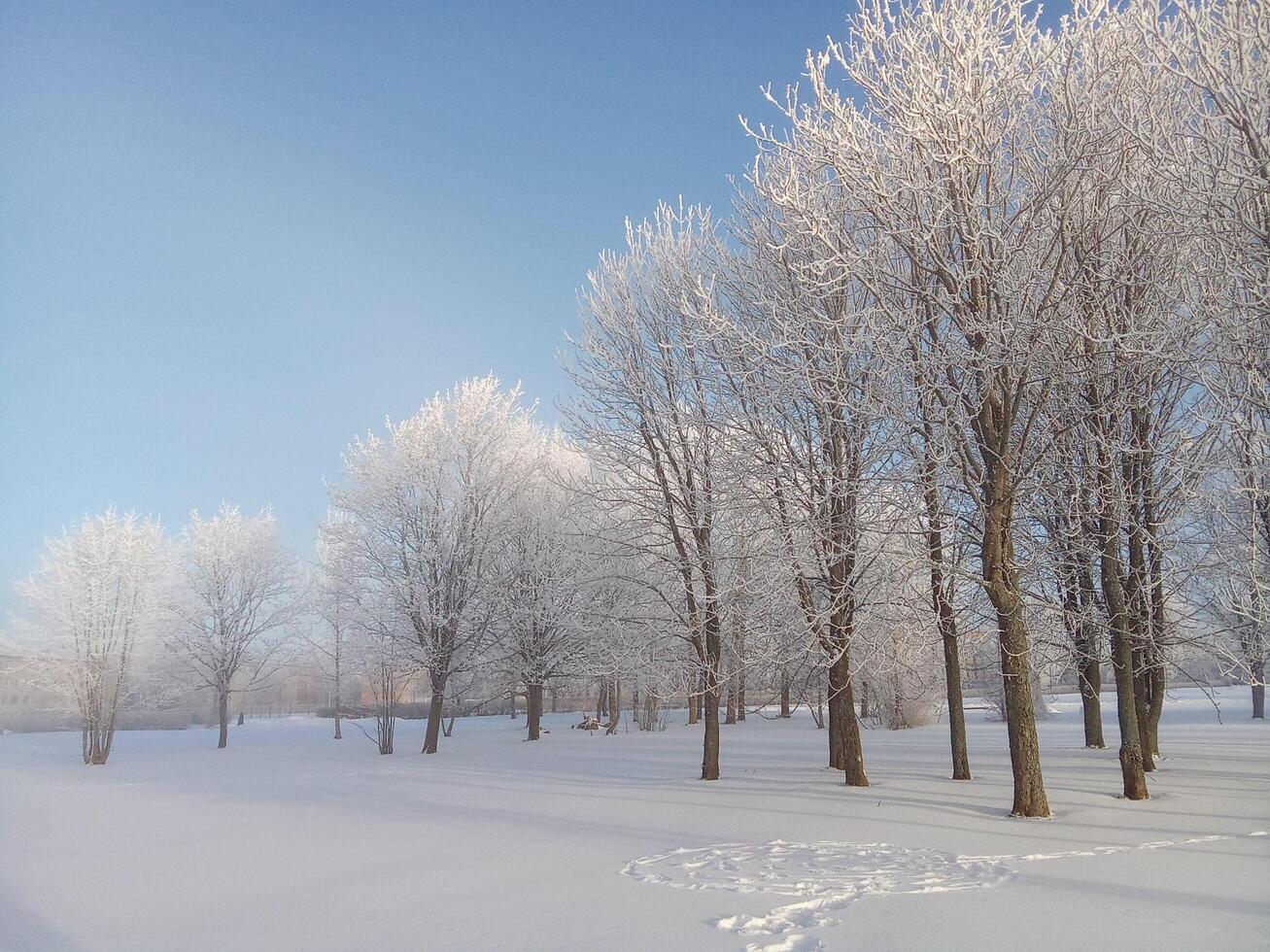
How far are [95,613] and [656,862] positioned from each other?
26197 millimetres

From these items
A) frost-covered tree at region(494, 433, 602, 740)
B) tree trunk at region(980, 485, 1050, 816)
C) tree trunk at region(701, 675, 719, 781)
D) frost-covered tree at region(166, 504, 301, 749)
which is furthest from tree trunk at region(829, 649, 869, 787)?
frost-covered tree at region(166, 504, 301, 749)

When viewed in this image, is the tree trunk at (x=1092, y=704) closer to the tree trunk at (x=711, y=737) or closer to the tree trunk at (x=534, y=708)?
the tree trunk at (x=711, y=737)

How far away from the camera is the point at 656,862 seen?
692cm

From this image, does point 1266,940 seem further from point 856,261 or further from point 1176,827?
point 856,261

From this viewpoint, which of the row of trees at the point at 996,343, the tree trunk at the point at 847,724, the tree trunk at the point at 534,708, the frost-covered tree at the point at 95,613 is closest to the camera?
the row of trees at the point at 996,343

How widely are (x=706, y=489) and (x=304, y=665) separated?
1252 inches

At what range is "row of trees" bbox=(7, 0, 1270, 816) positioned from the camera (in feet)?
25.7

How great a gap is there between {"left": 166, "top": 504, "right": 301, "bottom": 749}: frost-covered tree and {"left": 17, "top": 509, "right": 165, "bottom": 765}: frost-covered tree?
1978 mm

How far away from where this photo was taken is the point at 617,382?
1374cm

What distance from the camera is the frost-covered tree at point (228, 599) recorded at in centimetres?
3166

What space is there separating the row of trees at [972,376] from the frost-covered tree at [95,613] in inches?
685

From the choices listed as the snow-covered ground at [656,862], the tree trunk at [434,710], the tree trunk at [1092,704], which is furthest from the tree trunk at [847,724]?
the tree trunk at [434,710]

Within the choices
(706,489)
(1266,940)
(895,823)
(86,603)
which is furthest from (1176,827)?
(86,603)

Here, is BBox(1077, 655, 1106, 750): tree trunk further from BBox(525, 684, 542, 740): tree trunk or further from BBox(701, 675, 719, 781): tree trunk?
BBox(525, 684, 542, 740): tree trunk
